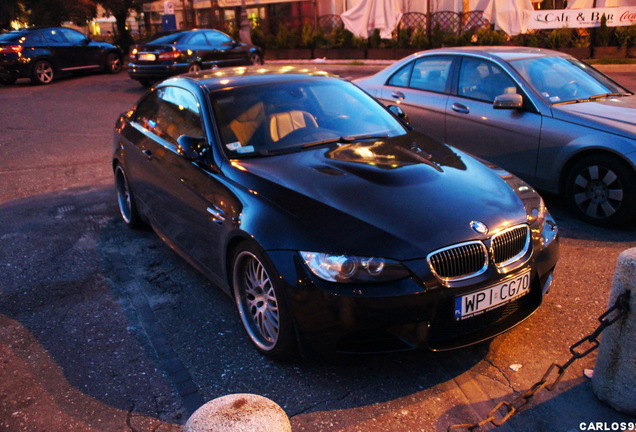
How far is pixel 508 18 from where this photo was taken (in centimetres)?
1906

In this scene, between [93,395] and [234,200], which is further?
[234,200]

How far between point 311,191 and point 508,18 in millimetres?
17466

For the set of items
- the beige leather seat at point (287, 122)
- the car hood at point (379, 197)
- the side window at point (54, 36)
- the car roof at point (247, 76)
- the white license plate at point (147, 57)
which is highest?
the side window at point (54, 36)

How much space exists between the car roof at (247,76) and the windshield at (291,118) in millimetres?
79

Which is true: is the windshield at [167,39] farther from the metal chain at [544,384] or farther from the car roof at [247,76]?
the metal chain at [544,384]

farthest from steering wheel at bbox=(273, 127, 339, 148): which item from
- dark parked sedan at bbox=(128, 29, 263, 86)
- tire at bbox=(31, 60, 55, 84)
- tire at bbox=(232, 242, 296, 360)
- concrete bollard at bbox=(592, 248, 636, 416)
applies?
tire at bbox=(31, 60, 55, 84)

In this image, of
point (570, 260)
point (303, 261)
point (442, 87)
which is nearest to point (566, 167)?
point (570, 260)

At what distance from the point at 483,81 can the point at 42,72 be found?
15233 mm

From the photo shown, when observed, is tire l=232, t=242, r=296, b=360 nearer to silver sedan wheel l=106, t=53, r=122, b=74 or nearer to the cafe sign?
the cafe sign

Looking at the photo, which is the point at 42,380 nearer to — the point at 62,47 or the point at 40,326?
the point at 40,326

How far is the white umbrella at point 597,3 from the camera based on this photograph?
61.1 feet

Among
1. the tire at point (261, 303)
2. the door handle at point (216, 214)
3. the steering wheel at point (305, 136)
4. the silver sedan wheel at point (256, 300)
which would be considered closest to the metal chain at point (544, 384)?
the tire at point (261, 303)

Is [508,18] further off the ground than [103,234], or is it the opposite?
[508,18]

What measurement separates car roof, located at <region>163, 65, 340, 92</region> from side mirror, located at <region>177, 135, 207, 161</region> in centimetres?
52
